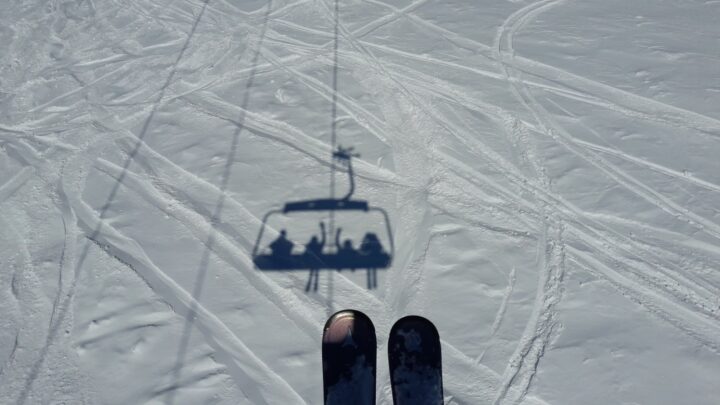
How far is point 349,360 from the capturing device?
11.5 ft

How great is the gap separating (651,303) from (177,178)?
531 centimetres

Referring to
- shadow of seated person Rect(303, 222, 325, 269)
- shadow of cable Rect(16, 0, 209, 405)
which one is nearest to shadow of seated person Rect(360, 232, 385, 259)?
shadow of seated person Rect(303, 222, 325, 269)

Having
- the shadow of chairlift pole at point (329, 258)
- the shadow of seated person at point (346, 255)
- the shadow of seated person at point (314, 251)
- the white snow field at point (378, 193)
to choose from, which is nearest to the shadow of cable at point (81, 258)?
the white snow field at point (378, 193)

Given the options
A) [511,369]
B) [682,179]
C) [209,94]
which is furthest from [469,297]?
[209,94]

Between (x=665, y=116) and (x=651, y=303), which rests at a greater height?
(x=665, y=116)

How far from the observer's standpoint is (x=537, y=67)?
24.6 feet

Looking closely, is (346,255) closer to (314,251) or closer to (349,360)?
(314,251)

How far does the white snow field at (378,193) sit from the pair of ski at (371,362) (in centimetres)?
76

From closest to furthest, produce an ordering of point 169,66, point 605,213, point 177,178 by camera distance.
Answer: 1. point 605,213
2. point 177,178
3. point 169,66

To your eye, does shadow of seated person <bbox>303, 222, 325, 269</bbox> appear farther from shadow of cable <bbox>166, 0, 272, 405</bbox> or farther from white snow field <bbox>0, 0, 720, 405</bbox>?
shadow of cable <bbox>166, 0, 272, 405</bbox>

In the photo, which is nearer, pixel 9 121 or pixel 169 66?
pixel 9 121

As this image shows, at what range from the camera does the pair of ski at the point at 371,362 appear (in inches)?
133

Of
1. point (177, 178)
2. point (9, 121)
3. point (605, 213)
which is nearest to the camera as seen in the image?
point (605, 213)

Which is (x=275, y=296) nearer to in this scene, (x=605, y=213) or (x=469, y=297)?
(x=469, y=297)
